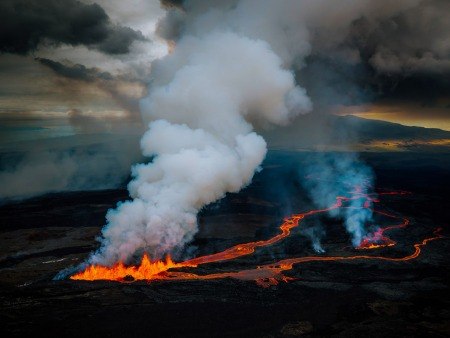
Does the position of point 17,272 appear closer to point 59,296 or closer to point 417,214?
point 59,296

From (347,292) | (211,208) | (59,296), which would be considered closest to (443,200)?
(211,208)

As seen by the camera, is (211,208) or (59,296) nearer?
(59,296)

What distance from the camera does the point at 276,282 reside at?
29328 mm

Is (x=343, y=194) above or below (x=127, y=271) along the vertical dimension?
above

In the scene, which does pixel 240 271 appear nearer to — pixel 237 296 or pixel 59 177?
pixel 237 296

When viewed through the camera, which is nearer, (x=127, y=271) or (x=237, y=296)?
(x=237, y=296)

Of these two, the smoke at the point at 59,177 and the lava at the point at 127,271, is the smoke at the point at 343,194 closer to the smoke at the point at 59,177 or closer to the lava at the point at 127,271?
the lava at the point at 127,271

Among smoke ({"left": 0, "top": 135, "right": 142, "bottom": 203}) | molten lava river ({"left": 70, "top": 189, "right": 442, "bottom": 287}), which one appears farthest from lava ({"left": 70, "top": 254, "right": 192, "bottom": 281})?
smoke ({"left": 0, "top": 135, "right": 142, "bottom": 203})

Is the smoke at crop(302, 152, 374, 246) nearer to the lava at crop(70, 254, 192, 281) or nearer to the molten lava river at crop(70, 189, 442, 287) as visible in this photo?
the molten lava river at crop(70, 189, 442, 287)

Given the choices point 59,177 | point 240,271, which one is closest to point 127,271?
point 240,271

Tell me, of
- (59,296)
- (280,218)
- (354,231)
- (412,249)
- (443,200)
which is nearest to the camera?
(59,296)

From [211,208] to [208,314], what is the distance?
3797 cm

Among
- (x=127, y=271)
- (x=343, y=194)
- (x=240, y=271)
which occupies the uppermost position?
(x=343, y=194)

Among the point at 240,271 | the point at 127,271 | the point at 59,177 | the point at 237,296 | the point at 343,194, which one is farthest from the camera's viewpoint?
the point at 59,177
